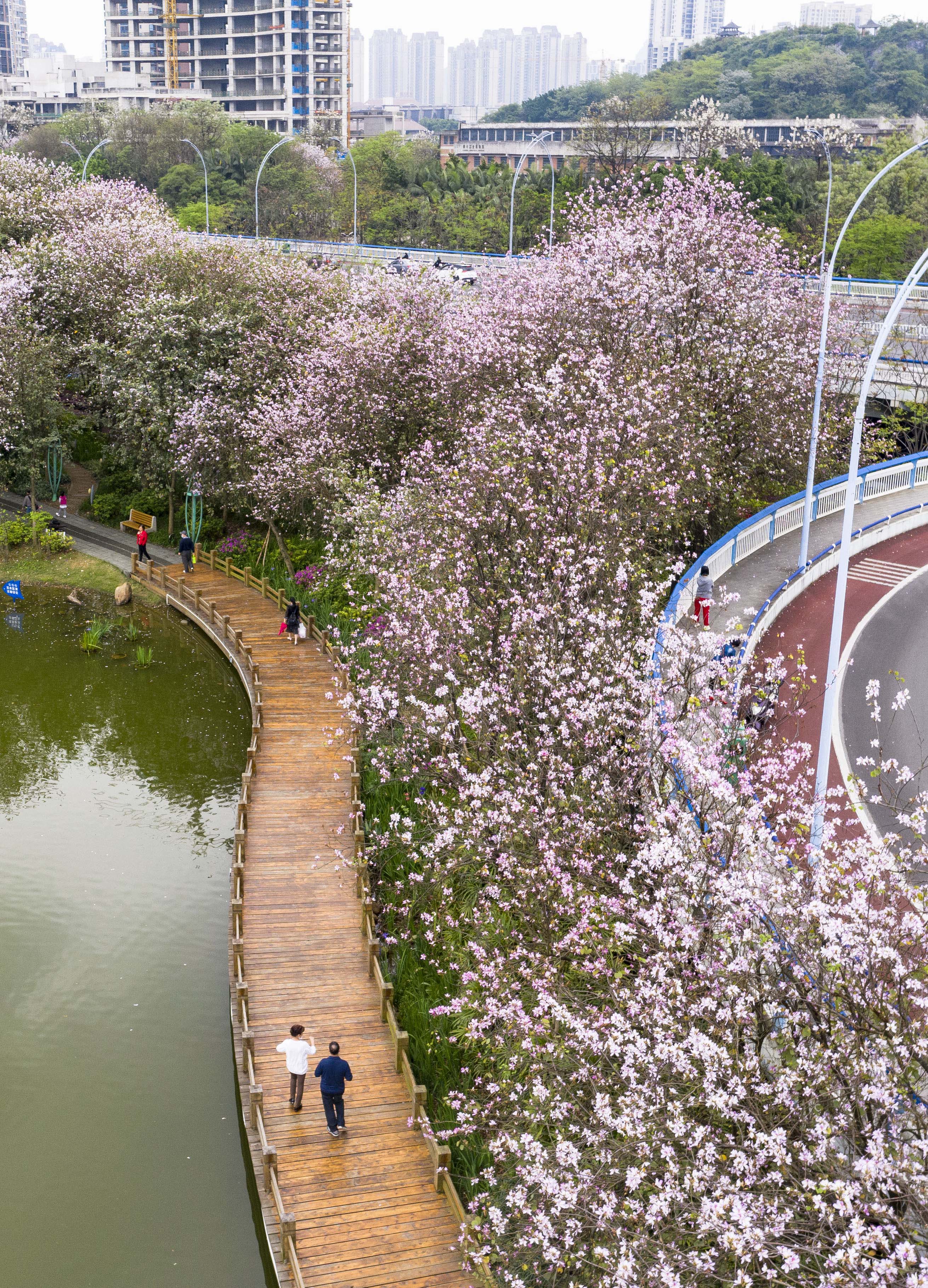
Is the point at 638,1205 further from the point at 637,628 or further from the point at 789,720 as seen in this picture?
the point at 789,720

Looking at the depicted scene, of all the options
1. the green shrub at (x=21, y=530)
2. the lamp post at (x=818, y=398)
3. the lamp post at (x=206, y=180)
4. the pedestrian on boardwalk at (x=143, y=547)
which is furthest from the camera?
the lamp post at (x=206, y=180)

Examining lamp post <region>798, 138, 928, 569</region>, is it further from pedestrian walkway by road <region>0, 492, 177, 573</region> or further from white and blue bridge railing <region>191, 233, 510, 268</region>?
white and blue bridge railing <region>191, 233, 510, 268</region>

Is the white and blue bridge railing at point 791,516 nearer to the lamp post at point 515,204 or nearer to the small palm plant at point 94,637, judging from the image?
the lamp post at point 515,204

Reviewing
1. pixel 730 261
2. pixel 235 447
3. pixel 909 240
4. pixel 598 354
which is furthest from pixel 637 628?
pixel 909 240

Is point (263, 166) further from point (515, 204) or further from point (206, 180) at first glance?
point (515, 204)

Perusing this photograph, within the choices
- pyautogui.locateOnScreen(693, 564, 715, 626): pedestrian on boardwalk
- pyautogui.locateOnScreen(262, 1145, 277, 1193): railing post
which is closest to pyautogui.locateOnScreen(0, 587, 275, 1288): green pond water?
pyautogui.locateOnScreen(262, 1145, 277, 1193): railing post

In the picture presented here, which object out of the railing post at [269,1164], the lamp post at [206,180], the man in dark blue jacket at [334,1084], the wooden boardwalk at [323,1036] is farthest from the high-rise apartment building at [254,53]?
the railing post at [269,1164]

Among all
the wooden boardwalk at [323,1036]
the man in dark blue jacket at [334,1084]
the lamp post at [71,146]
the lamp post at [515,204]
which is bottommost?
the wooden boardwalk at [323,1036]
